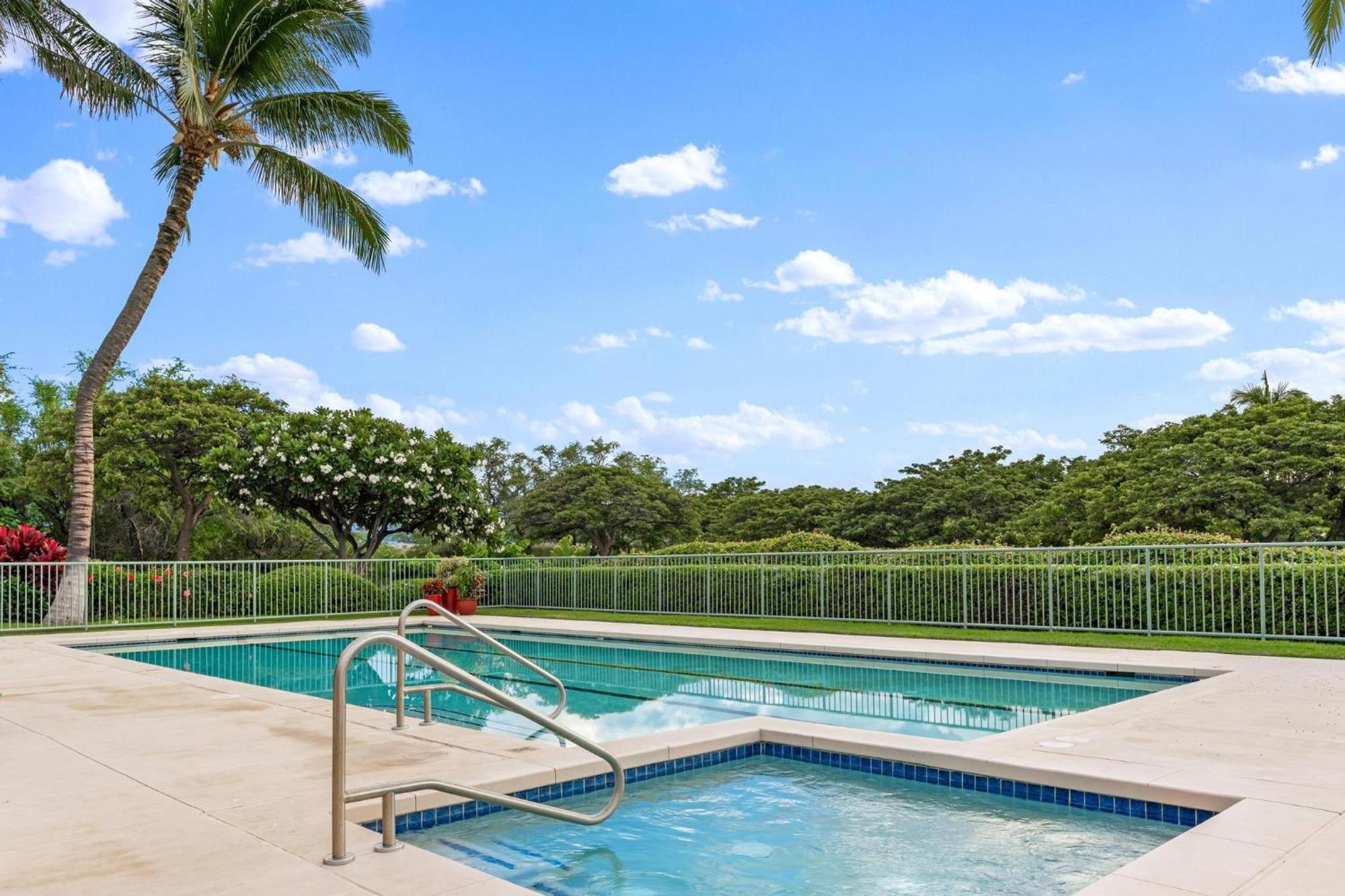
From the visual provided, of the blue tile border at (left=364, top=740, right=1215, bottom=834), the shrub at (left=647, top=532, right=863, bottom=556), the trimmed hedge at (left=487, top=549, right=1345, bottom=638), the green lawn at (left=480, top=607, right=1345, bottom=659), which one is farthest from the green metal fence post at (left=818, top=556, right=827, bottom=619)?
the blue tile border at (left=364, top=740, right=1215, bottom=834)

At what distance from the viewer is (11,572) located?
1616 centimetres

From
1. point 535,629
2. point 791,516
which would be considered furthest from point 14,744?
point 791,516

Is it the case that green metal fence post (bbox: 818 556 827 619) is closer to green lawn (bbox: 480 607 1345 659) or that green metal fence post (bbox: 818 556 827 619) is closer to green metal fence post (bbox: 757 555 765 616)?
green lawn (bbox: 480 607 1345 659)

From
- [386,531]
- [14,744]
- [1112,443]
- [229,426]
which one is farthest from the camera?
[1112,443]

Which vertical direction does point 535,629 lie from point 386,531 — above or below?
below

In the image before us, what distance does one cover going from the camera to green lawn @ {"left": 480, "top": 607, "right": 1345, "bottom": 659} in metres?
11.0

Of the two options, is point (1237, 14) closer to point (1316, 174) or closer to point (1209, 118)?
point (1209, 118)

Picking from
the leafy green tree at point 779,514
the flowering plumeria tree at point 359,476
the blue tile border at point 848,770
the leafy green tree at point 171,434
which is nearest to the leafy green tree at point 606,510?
the leafy green tree at point 779,514

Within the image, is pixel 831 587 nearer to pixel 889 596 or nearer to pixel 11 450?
pixel 889 596

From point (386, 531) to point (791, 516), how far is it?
22360 mm

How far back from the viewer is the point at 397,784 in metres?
3.98

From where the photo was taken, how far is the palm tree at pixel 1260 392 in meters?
39.3

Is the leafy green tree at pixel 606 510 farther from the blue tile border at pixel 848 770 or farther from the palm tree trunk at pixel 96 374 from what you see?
the blue tile border at pixel 848 770

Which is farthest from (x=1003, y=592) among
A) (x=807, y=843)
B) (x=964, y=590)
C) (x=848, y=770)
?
(x=807, y=843)
